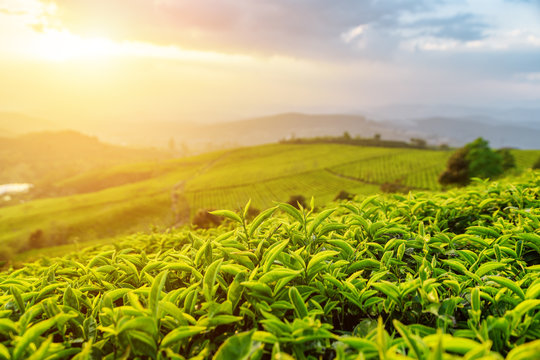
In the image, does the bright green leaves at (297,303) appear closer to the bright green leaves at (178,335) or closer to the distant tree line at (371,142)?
the bright green leaves at (178,335)

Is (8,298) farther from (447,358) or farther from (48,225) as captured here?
(48,225)

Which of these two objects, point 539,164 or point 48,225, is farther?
point 48,225

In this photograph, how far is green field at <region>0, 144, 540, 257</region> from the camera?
89938 mm

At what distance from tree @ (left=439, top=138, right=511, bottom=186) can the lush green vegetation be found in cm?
7416

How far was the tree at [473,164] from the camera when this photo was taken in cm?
6512

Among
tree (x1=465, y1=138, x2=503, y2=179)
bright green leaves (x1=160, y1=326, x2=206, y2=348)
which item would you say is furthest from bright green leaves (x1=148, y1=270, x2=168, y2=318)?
tree (x1=465, y1=138, x2=503, y2=179)

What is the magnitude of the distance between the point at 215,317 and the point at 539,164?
90.0 metres

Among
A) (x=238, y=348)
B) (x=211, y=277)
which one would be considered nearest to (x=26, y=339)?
(x=211, y=277)

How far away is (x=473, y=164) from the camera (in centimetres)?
6488

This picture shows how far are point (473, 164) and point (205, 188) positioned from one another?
89414 millimetres

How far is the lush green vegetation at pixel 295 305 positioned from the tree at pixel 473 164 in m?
74.2

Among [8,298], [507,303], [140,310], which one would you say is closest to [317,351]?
[140,310]

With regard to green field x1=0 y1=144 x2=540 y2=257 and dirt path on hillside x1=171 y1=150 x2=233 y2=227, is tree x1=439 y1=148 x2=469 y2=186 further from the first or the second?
dirt path on hillside x1=171 y1=150 x2=233 y2=227

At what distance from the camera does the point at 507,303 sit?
216cm
